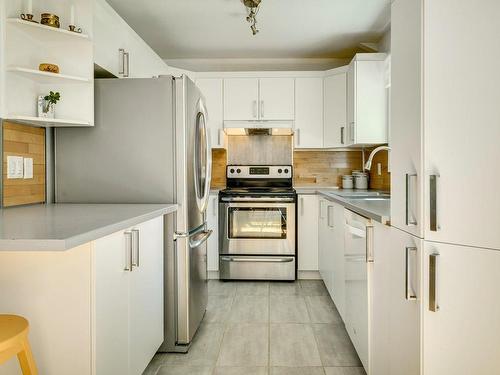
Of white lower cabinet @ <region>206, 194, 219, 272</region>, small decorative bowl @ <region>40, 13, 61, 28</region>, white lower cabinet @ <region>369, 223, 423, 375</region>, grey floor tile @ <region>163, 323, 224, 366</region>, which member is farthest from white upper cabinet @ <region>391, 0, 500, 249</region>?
white lower cabinet @ <region>206, 194, 219, 272</region>

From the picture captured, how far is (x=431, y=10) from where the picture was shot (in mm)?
1134

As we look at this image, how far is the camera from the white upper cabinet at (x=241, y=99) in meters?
3.81

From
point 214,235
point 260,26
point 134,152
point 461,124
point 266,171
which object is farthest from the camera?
point 266,171

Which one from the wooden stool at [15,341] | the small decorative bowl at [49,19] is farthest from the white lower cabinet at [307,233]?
the wooden stool at [15,341]

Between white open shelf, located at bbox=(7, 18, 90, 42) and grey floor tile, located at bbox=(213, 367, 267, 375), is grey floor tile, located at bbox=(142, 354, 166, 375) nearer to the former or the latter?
grey floor tile, located at bbox=(213, 367, 267, 375)

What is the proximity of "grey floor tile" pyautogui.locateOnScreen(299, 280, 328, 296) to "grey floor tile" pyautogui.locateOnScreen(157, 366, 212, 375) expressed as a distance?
1467mm

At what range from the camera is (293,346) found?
2.22m

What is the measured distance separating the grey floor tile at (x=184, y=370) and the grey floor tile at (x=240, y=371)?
5cm

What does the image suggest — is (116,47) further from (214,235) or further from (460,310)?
(460,310)

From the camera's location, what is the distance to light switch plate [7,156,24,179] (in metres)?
1.79

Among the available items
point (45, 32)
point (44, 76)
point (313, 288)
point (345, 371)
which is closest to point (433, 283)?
point (345, 371)

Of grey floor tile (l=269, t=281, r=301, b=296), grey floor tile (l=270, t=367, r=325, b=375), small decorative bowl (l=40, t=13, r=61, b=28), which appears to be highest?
small decorative bowl (l=40, t=13, r=61, b=28)

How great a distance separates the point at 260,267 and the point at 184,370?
1.66 m

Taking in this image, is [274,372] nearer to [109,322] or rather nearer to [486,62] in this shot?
[109,322]
